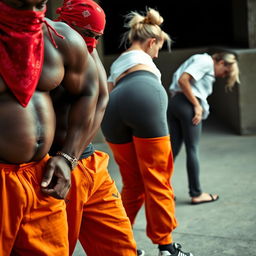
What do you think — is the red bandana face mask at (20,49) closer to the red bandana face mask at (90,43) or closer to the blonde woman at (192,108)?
the red bandana face mask at (90,43)

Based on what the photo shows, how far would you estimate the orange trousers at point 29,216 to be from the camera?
2600 mm

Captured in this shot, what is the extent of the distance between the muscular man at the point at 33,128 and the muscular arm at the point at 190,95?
9.08 feet

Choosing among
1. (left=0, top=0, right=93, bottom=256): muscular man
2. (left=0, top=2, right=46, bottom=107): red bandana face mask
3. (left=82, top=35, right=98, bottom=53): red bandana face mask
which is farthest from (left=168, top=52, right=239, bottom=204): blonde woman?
(left=0, top=2, right=46, bottom=107): red bandana face mask

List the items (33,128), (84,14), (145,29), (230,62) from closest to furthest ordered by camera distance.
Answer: (33,128) < (84,14) < (145,29) < (230,62)

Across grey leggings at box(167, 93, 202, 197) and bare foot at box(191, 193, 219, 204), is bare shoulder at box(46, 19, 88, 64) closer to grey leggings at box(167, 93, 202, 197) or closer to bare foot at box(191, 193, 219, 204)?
grey leggings at box(167, 93, 202, 197)

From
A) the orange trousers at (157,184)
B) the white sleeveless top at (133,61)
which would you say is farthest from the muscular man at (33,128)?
the white sleeveless top at (133,61)

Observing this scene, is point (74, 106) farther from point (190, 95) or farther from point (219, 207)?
point (219, 207)

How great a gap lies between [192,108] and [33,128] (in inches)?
124

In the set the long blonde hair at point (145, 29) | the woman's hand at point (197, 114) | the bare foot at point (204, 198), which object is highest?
the long blonde hair at point (145, 29)

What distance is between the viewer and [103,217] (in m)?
3.15

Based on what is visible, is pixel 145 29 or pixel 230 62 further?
pixel 230 62

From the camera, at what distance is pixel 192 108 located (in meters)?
5.58

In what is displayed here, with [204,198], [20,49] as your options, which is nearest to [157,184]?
[204,198]

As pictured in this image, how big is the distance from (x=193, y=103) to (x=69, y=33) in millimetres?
2984
